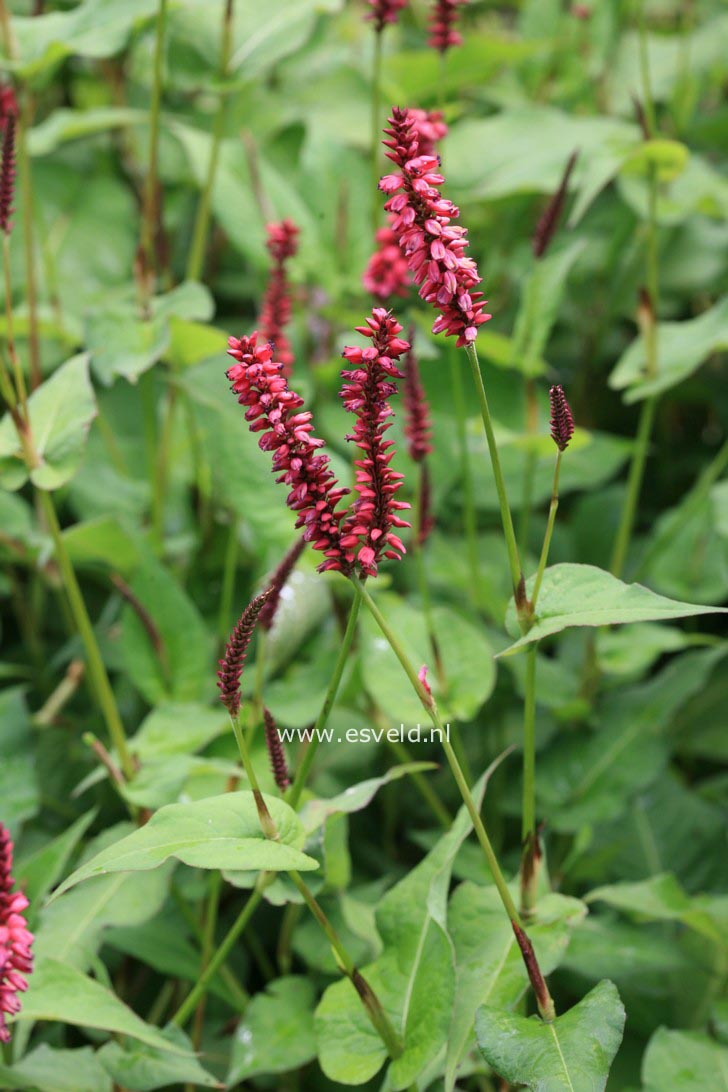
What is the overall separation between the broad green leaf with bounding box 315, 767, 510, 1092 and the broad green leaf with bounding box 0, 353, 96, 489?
436 mm

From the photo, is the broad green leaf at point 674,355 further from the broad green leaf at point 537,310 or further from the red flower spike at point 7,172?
the red flower spike at point 7,172

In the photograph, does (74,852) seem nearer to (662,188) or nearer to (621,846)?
(621,846)

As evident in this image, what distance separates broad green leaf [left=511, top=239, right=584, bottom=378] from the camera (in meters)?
1.25

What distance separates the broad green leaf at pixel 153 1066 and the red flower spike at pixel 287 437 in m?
0.43

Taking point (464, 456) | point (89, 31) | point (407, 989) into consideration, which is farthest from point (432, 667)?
point (89, 31)

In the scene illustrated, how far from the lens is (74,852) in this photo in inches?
46.1

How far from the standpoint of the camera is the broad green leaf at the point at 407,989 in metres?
0.77

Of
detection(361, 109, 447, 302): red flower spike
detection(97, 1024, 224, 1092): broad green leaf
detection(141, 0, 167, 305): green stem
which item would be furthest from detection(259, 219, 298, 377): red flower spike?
detection(97, 1024, 224, 1092): broad green leaf

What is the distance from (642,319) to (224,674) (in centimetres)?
80

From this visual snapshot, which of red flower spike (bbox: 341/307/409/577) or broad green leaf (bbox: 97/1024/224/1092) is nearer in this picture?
red flower spike (bbox: 341/307/409/577)

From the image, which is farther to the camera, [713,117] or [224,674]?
A: [713,117]

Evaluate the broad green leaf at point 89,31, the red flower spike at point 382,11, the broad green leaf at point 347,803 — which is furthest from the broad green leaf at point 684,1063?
the broad green leaf at point 89,31

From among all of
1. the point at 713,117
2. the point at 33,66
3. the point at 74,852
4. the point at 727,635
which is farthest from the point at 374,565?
the point at 713,117

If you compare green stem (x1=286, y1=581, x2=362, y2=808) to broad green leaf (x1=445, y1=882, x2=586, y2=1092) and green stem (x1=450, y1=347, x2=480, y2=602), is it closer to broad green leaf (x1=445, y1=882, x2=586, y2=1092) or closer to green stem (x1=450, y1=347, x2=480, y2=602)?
broad green leaf (x1=445, y1=882, x2=586, y2=1092)
